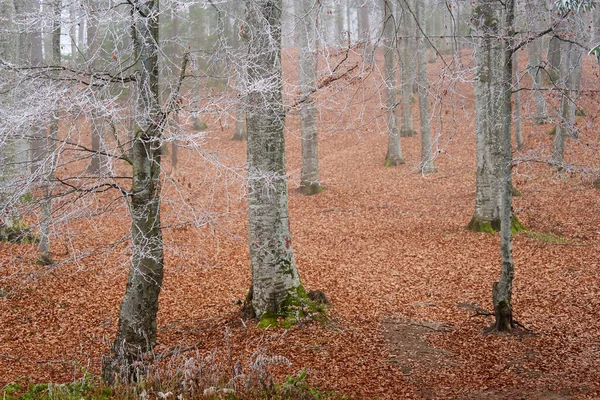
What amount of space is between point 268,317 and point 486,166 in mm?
7498

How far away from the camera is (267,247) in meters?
7.90

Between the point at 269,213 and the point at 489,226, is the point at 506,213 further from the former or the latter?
the point at 489,226

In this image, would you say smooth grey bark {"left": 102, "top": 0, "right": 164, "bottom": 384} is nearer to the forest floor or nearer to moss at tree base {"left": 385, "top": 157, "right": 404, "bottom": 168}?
the forest floor

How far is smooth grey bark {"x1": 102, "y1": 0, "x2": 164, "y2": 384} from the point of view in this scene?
5.80 meters

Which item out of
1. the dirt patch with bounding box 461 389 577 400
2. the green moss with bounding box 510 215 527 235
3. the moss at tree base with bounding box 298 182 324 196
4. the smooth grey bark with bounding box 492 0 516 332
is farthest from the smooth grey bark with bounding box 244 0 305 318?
the moss at tree base with bounding box 298 182 324 196

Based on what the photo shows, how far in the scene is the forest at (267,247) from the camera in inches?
226

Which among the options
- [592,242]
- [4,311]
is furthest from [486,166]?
[4,311]

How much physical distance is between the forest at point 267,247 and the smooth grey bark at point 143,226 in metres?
0.02

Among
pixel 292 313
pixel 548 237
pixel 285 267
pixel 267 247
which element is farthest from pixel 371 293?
pixel 548 237

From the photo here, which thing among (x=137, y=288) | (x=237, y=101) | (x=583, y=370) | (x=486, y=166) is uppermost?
(x=237, y=101)

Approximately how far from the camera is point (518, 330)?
7902mm

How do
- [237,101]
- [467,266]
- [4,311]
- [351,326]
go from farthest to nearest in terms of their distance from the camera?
[467,266] < [4,311] < [351,326] < [237,101]

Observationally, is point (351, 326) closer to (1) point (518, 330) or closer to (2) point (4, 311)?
(1) point (518, 330)

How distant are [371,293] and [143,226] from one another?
16.7 ft
